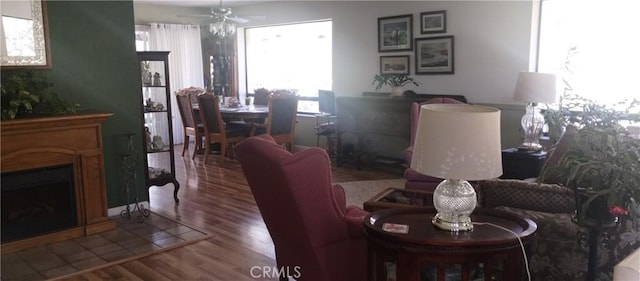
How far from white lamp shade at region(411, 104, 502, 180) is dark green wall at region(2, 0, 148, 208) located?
3.34 meters

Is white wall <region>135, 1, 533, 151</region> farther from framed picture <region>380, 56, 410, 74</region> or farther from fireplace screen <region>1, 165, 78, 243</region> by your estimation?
fireplace screen <region>1, 165, 78, 243</region>

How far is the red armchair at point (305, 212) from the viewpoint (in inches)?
90.6

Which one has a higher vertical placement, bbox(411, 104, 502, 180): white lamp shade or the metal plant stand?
bbox(411, 104, 502, 180): white lamp shade

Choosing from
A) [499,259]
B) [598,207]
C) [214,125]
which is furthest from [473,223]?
[214,125]

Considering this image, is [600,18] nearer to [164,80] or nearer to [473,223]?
[473,223]

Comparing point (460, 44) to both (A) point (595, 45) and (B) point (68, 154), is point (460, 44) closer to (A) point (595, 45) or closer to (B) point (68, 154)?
(A) point (595, 45)

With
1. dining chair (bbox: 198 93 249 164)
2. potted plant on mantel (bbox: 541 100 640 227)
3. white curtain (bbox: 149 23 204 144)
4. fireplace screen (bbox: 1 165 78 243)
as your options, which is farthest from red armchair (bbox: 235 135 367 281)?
white curtain (bbox: 149 23 204 144)

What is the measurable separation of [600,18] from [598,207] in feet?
11.5

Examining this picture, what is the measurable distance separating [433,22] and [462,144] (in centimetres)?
439

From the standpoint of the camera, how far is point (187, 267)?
3406mm

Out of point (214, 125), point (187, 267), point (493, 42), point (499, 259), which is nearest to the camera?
point (499, 259)

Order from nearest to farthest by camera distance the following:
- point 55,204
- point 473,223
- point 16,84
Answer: point 473,223, point 16,84, point 55,204

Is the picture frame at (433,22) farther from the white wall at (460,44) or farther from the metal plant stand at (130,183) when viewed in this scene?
the metal plant stand at (130,183)

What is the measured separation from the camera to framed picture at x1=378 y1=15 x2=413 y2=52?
20.4ft
